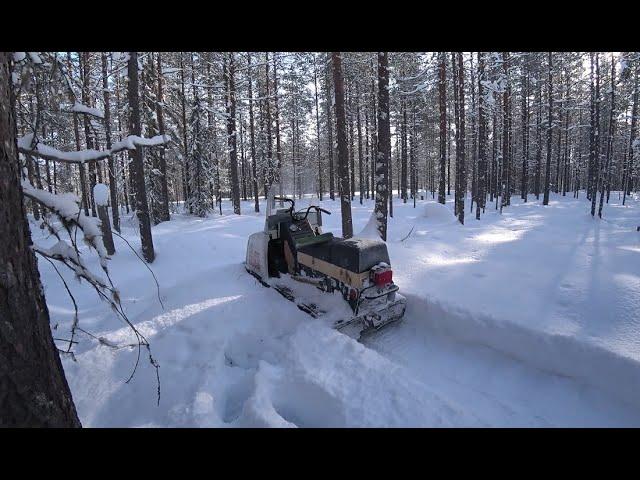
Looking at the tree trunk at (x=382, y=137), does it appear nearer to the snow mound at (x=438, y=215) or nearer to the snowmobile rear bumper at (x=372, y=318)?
the snowmobile rear bumper at (x=372, y=318)

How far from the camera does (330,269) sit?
576cm

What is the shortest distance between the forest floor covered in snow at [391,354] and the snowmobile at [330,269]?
321 millimetres

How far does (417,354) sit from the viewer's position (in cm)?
527

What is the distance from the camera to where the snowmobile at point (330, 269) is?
17.6ft

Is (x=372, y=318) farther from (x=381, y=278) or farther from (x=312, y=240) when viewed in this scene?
(x=312, y=240)

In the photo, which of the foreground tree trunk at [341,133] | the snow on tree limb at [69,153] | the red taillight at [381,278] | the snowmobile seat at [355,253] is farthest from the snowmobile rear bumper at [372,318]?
the foreground tree trunk at [341,133]

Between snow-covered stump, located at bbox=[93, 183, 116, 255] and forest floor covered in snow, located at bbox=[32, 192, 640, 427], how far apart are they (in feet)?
3.32

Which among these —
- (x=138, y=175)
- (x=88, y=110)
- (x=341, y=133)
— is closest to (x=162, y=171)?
(x=138, y=175)

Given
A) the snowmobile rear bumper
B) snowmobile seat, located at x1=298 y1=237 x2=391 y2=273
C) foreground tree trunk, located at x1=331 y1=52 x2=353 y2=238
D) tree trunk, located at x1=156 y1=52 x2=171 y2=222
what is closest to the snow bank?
the snowmobile rear bumper

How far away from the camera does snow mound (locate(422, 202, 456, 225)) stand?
18031 millimetres

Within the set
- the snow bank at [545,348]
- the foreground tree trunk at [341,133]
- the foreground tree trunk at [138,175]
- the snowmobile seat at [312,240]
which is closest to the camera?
the snow bank at [545,348]

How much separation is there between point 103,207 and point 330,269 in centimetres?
434

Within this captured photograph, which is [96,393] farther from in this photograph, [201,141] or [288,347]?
[201,141]
